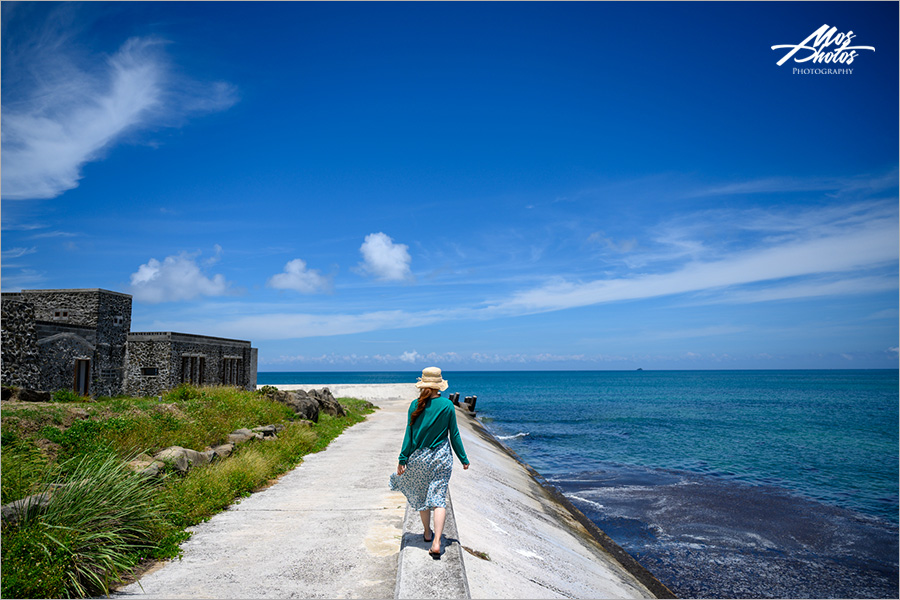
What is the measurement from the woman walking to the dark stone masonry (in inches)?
661

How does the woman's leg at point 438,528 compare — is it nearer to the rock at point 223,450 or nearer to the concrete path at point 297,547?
the concrete path at point 297,547

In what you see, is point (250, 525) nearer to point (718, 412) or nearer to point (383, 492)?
point (383, 492)

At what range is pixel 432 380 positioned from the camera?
5.73 meters

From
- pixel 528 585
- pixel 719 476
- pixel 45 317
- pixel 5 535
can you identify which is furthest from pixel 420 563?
pixel 45 317

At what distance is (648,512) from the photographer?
16.3m

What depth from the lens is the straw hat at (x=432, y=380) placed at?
5668 millimetres

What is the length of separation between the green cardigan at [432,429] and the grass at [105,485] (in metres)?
3.23

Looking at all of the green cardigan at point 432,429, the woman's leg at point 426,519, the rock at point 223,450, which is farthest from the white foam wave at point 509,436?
the green cardigan at point 432,429

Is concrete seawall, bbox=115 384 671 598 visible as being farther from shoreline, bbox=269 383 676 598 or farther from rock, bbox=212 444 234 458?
rock, bbox=212 444 234 458

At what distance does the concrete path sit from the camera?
5.30 meters

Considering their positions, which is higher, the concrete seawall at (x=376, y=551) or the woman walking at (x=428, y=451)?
the woman walking at (x=428, y=451)

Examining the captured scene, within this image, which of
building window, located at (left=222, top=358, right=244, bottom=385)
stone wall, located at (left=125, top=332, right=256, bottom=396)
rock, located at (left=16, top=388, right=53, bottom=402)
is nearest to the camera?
rock, located at (left=16, top=388, right=53, bottom=402)

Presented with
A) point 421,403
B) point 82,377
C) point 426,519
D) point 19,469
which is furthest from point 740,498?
point 82,377

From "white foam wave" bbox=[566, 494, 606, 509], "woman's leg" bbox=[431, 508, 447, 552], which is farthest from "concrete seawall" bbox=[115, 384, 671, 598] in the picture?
"white foam wave" bbox=[566, 494, 606, 509]
